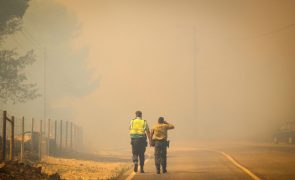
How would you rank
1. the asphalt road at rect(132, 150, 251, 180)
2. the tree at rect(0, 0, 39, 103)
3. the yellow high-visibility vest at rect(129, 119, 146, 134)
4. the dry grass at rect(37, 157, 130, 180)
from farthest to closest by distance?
1. the tree at rect(0, 0, 39, 103)
2. the yellow high-visibility vest at rect(129, 119, 146, 134)
3. the dry grass at rect(37, 157, 130, 180)
4. the asphalt road at rect(132, 150, 251, 180)

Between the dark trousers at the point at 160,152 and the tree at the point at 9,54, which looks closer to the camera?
the dark trousers at the point at 160,152

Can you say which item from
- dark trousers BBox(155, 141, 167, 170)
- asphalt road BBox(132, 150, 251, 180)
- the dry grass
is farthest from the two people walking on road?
the dry grass

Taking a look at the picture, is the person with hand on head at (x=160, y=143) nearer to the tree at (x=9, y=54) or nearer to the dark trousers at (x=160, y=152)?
the dark trousers at (x=160, y=152)

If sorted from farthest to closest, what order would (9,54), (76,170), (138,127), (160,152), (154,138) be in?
1. (9,54)
2. (76,170)
3. (138,127)
4. (154,138)
5. (160,152)

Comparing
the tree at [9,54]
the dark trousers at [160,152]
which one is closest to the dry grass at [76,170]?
the dark trousers at [160,152]

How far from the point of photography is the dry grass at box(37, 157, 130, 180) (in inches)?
888

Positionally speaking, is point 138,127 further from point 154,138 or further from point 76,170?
point 76,170

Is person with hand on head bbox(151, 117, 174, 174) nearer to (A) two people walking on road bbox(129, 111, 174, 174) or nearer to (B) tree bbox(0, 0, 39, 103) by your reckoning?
(A) two people walking on road bbox(129, 111, 174, 174)

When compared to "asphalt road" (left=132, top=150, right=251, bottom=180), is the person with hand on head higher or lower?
higher

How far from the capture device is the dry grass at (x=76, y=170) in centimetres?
2256

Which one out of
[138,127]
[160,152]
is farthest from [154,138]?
[138,127]

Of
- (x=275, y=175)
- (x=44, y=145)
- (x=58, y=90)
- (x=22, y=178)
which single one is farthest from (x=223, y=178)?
(x=58, y=90)

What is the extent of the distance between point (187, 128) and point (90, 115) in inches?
726

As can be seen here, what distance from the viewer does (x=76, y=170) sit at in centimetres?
2508
